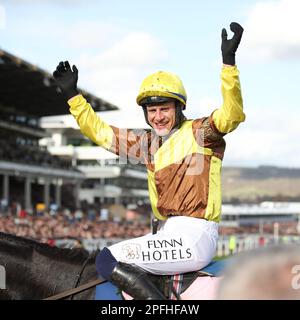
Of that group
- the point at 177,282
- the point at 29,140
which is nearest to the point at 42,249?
the point at 177,282

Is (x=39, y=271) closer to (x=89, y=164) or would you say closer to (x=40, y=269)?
(x=40, y=269)

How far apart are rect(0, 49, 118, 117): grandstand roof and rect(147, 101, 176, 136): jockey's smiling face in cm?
2044

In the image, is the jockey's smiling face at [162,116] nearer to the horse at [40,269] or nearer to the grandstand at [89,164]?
the horse at [40,269]

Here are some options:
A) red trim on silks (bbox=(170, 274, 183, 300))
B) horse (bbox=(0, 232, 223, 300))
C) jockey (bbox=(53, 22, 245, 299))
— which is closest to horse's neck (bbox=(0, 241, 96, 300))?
horse (bbox=(0, 232, 223, 300))

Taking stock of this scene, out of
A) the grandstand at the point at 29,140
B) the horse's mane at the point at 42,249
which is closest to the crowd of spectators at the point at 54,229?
the grandstand at the point at 29,140

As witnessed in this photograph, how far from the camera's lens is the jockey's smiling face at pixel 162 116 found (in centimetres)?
330

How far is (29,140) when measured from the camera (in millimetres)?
39906

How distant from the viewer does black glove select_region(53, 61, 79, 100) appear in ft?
11.9

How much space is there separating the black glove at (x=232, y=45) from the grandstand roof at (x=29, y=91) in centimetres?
2090

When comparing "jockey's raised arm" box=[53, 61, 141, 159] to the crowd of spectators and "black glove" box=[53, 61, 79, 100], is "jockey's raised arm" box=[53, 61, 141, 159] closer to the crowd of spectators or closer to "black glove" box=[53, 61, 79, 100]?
"black glove" box=[53, 61, 79, 100]

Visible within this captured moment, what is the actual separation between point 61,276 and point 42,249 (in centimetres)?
22
